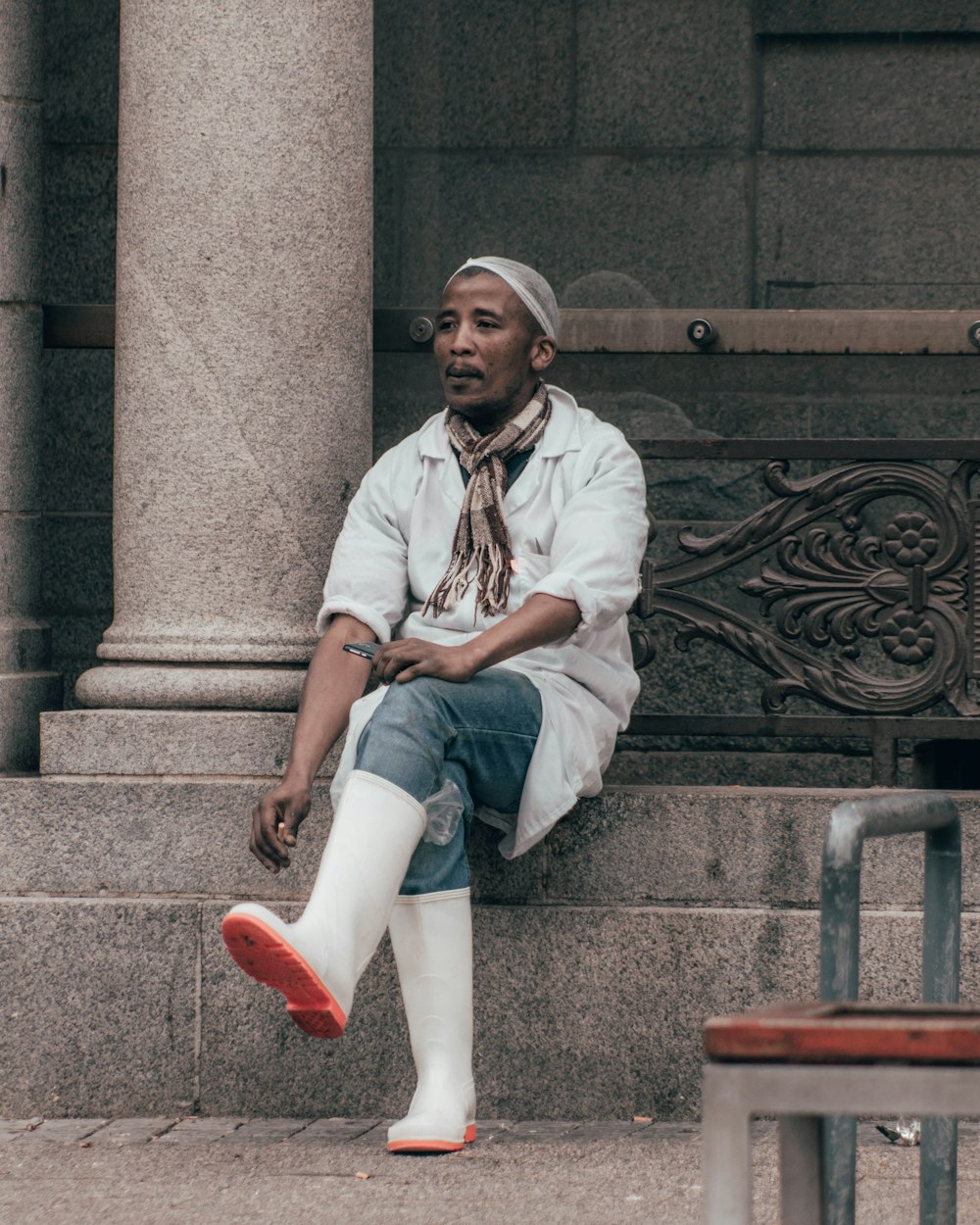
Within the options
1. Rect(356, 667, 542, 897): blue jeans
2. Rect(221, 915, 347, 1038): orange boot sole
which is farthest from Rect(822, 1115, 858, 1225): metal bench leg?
Rect(356, 667, 542, 897): blue jeans

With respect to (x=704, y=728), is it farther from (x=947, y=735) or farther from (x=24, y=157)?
(x=24, y=157)

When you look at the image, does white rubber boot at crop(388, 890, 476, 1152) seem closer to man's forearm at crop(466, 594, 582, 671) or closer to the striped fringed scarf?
man's forearm at crop(466, 594, 582, 671)

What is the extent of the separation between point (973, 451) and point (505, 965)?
1.88 m

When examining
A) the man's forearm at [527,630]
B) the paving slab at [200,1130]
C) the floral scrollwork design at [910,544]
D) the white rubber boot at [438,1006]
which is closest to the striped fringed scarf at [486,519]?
the man's forearm at [527,630]

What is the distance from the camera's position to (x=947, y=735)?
17.6 ft

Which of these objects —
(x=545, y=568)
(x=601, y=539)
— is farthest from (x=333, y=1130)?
(x=601, y=539)

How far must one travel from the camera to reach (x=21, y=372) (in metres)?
5.90

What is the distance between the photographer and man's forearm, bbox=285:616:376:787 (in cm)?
469

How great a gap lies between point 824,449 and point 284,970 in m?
2.21

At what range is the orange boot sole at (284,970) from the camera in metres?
3.91

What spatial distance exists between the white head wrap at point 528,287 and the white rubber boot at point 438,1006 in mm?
1484

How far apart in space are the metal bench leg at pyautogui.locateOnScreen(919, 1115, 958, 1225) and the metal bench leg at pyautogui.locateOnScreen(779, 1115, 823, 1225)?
1042 mm

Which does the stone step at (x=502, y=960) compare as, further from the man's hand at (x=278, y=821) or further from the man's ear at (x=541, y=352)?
the man's ear at (x=541, y=352)

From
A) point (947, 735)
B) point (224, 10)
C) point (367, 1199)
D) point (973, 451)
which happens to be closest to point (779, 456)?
point (973, 451)
